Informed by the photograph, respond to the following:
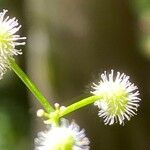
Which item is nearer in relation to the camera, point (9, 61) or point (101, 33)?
point (9, 61)

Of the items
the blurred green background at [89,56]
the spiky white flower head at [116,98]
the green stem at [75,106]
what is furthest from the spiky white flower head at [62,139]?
the blurred green background at [89,56]

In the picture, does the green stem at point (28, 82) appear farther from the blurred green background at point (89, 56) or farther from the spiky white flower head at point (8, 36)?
the blurred green background at point (89, 56)

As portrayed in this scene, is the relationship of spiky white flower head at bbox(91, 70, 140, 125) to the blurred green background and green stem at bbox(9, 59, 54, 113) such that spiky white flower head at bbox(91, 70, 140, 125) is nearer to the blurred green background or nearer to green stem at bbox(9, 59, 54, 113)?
green stem at bbox(9, 59, 54, 113)

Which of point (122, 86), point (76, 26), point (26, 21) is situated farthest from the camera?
point (26, 21)

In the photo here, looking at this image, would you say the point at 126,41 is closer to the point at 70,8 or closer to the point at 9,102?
the point at 70,8

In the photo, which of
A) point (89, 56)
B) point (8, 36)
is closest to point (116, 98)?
point (8, 36)

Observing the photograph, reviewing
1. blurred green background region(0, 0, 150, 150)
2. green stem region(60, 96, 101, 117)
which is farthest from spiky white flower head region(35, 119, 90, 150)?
blurred green background region(0, 0, 150, 150)

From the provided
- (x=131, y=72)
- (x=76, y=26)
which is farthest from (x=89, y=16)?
(x=131, y=72)

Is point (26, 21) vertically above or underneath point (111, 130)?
above
